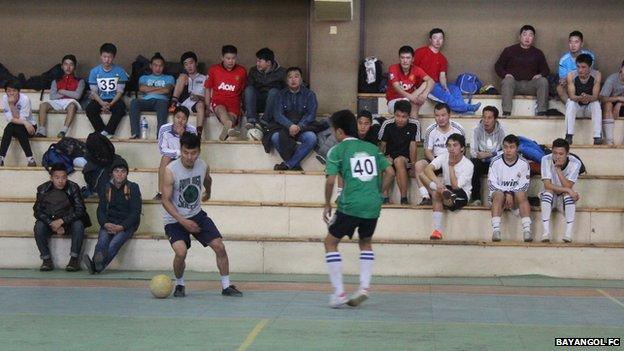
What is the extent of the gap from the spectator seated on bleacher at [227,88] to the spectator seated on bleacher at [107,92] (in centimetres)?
142

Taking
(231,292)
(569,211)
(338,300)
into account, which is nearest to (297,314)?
(338,300)

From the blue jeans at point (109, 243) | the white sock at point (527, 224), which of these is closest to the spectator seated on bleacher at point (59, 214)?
the blue jeans at point (109, 243)

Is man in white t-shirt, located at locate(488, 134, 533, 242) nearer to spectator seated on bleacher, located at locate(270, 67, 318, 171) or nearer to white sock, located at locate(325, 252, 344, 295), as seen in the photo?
spectator seated on bleacher, located at locate(270, 67, 318, 171)

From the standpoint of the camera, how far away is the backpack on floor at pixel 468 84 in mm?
17797

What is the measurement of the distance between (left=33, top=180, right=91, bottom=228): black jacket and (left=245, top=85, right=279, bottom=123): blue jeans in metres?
3.42

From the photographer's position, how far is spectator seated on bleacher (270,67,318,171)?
15.8 meters

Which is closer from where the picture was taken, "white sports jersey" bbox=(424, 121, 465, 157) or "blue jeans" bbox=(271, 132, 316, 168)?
"white sports jersey" bbox=(424, 121, 465, 157)

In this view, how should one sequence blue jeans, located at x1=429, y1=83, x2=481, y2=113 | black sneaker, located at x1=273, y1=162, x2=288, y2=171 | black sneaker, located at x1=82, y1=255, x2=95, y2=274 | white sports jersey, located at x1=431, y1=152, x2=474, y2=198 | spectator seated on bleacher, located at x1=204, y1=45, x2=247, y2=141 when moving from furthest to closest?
blue jeans, located at x1=429, y1=83, x2=481, y2=113 < spectator seated on bleacher, located at x1=204, y1=45, x2=247, y2=141 < black sneaker, located at x1=273, y1=162, x2=288, y2=171 < white sports jersey, located at x1=431, y1=152, x2=474, y2=198 < black sneaker, located at x1=82, y1=255, x2=95, y2=274

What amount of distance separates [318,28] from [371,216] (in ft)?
23.9

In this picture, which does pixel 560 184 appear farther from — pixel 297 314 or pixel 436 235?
pixel 297 314

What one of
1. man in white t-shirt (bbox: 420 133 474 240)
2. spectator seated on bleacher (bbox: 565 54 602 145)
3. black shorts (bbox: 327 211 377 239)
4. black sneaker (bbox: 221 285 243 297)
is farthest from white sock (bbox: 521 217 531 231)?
black sneaker (bbox: 221 285 243 297)

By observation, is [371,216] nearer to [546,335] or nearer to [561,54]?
[546,335]

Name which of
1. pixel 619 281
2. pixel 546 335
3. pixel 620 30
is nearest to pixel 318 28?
pixel 620 30

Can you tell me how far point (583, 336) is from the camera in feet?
31.3
